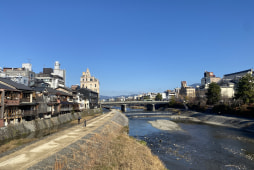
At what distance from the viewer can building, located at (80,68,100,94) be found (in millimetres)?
160875

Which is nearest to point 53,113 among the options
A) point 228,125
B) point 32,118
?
point 32,118

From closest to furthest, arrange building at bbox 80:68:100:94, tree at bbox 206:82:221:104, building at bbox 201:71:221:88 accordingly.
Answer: tree at bbox 206:82:221:104 < building at bbox 201:71:221:88 < building at bbox 80:68:100:94

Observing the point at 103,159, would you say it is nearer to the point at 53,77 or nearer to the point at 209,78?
the point at 53,77

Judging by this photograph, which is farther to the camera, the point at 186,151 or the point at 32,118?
the point at 32,118

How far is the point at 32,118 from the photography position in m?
39.8

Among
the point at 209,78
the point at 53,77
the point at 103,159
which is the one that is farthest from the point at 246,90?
the point at 209,78

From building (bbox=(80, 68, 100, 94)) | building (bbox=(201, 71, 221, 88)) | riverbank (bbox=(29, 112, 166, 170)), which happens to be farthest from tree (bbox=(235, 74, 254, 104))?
building (bbox=(80, 68, 100, 94))

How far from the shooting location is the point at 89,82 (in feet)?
530

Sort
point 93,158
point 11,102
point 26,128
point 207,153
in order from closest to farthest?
point 93,158, point 207,153, point 11,102, point 26,128

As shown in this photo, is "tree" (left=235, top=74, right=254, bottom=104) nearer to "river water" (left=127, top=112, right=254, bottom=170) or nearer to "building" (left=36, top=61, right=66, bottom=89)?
"river water" (left=127, top=112, right=254, bottom=170)

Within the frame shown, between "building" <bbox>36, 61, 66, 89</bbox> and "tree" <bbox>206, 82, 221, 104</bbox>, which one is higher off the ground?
"building" <bbox>36, 61, 66, 89</bbox>

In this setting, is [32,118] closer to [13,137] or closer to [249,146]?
[13,137]

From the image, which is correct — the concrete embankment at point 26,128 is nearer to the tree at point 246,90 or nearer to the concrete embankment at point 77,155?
the concrete embankment at point 77,155

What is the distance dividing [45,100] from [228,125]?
52.0 m
